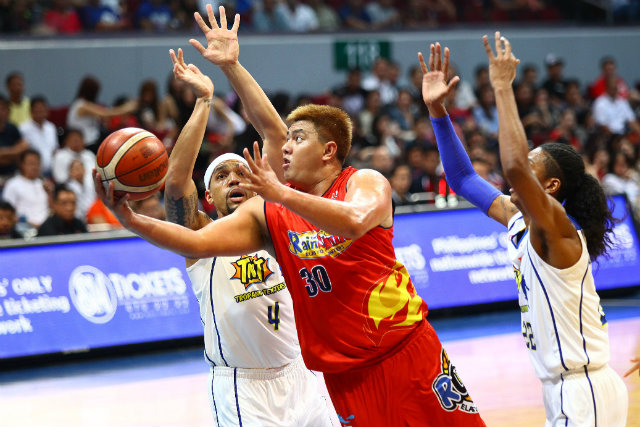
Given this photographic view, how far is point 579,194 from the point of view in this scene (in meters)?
4.31

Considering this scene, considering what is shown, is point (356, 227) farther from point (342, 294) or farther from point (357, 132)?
point (357, 132)

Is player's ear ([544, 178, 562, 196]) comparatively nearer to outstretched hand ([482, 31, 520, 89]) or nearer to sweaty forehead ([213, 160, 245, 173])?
outstretched hand ([482, 31, 520, 89])

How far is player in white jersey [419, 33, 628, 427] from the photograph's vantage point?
3.89m

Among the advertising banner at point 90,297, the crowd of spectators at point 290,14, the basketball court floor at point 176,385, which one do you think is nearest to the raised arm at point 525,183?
the basketball court floor at point 176,385

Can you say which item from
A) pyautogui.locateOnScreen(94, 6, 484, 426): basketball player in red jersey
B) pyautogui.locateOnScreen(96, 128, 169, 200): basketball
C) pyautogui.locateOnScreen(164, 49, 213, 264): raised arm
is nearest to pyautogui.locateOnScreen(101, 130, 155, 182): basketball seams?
pyautogui.locateOnScreen(96, 128, 169, 200): basketball

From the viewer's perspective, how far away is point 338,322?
4211 millimetres

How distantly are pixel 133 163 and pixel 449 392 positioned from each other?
→ 1.85 meters

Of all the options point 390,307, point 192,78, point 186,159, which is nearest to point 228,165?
point 186,159

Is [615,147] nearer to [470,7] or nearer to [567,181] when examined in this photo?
[470,7]

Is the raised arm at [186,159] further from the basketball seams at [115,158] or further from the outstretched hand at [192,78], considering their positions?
the basketball seams at [115,158]

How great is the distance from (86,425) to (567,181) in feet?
15.5

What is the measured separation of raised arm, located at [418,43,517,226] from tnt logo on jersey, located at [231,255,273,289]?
3.82 feet

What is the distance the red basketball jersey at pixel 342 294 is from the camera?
13.8 feet

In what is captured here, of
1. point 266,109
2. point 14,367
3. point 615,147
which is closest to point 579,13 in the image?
point 615,147
